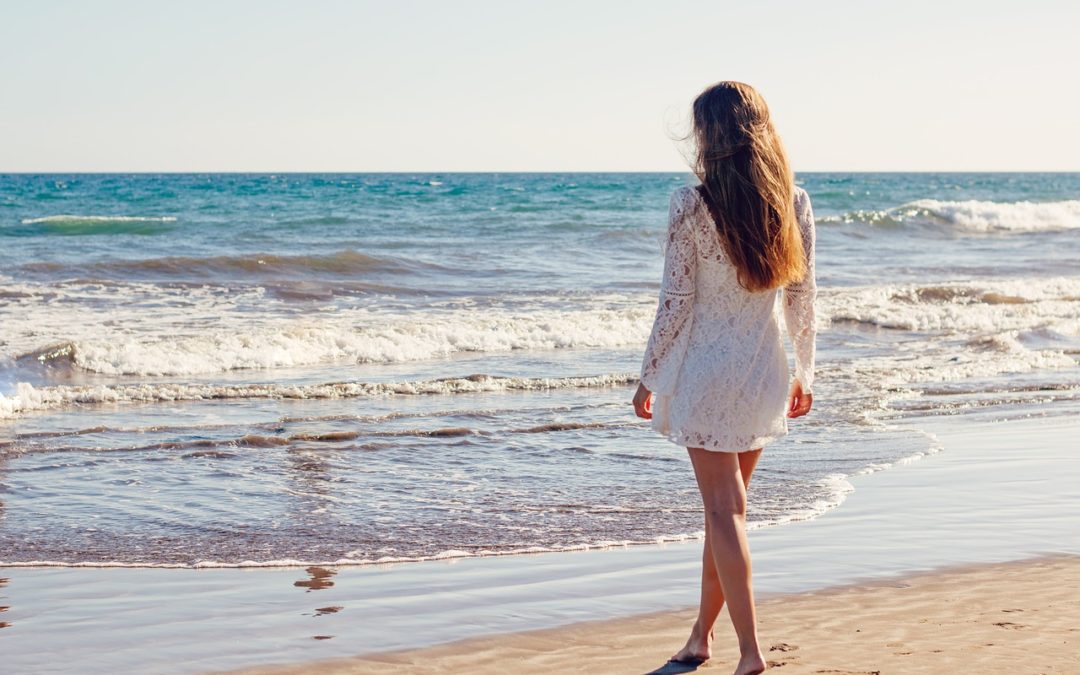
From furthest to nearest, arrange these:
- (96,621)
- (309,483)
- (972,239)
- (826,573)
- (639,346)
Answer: (972,239) < (639,346) < (309,483) < (826,573) < (96,621)

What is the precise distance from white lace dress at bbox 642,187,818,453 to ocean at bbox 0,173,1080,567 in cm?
228

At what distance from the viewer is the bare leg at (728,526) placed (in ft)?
12.0

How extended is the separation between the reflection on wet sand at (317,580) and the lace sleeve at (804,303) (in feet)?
7.55

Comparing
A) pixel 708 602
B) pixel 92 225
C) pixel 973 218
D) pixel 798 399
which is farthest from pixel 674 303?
pixel 973 218

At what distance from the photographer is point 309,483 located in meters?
7.27

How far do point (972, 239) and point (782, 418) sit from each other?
120ft

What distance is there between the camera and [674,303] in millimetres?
3605

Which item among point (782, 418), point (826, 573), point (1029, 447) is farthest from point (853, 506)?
point (782, 418)

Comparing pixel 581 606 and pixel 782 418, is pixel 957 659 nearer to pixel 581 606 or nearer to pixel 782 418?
pixel 782 418

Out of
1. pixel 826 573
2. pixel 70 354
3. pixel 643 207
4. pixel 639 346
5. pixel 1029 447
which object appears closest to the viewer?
pixel 826 573

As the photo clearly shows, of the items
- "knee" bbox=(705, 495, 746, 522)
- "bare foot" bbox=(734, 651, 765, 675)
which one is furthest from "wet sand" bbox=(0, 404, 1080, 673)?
"knee" bbox=(705, 495, 746, 522)

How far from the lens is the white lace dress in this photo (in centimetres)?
359

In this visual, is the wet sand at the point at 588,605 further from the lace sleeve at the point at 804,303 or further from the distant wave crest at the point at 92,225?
the distant wave crest at the point at 92,225

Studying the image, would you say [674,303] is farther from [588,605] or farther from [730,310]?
[588,605]
